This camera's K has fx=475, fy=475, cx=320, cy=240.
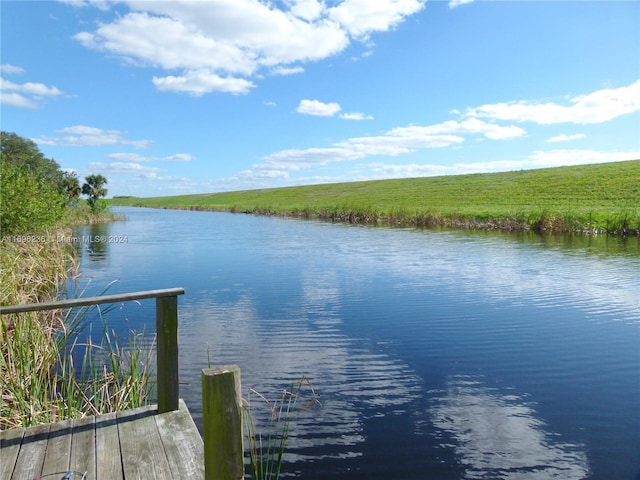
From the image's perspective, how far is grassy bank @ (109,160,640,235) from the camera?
31.0 meters

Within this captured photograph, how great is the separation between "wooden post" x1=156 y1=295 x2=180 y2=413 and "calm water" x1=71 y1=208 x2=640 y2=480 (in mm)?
1499

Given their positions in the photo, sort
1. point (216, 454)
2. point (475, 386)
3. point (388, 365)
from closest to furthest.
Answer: point (216, 454)
point (475, 386)
point (388, 365)

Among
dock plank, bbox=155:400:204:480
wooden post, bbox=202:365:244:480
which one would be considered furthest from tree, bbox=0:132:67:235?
wooden post, bbox=202:365:244:480

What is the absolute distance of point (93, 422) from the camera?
443cm

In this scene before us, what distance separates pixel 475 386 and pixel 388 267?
1106 cm

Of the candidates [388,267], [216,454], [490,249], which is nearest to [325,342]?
[216,454]

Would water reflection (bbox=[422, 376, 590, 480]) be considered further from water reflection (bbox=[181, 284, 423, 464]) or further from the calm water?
water reflection (bbox=[181, 284, 423, 464])

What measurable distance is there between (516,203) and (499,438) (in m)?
43.1

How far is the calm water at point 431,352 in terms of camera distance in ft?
17.6

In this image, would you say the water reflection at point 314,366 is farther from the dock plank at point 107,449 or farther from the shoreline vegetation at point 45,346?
the dock plank at point 107,449

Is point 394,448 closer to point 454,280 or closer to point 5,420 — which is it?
point 5,420

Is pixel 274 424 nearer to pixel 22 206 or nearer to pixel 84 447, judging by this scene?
pixel 84 447

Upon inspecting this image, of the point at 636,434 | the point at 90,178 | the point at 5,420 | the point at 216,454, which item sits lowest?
the point at 636,434

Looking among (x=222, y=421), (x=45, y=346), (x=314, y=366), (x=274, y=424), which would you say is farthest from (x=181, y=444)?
(x=314, y=366)
